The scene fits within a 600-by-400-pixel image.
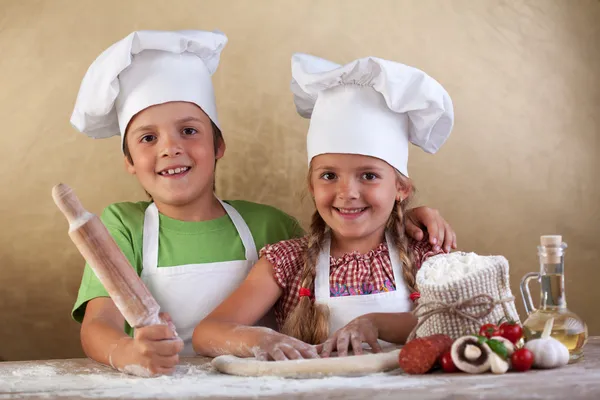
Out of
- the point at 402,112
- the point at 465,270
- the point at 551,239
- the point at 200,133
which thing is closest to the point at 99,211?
the point at 200,133

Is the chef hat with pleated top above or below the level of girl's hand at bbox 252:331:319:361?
above

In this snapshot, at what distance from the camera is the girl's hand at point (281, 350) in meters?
1.29

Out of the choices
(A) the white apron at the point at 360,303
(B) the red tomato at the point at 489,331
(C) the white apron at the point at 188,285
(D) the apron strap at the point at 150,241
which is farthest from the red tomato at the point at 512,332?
(D) the apron strap at the point at 150,241

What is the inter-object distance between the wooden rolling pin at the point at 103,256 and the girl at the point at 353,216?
0.31 meters

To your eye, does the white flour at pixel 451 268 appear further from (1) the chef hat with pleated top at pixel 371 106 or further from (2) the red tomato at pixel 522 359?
(1) the chef hat with pleated top at pixel 371 106

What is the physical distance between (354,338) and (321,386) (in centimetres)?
29

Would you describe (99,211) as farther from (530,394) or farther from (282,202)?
(530,394)

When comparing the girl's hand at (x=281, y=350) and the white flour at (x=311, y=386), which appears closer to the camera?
the white flour at (x=311, y=386)

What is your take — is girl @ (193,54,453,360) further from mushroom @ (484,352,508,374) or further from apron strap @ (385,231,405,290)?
mushroom @ (484,352,508,374)

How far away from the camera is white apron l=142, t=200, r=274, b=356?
65.7 inches

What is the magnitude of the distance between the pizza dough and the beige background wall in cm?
82

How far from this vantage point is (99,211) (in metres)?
1.96

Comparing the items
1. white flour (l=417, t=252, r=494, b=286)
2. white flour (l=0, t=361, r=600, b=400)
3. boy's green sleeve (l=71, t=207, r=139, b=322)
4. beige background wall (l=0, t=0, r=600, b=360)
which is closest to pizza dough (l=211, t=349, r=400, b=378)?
white flour (l=0, t=361, r=600, b=400)

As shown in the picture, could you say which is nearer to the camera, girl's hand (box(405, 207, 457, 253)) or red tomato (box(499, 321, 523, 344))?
red tomato (box(499, 321, 523, 344))
